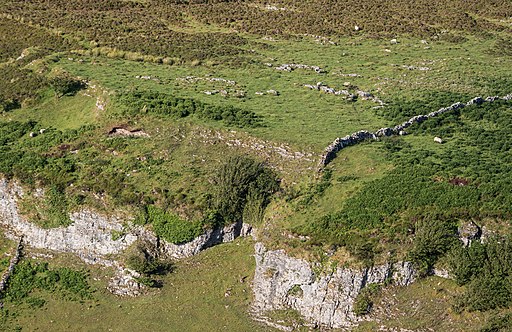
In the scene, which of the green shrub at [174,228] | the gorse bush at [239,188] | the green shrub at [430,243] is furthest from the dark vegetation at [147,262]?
the green shrub at [430,243]

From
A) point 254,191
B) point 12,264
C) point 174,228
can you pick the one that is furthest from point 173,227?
point 12,264

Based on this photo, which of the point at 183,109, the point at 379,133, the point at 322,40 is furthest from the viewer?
the point at 322,40

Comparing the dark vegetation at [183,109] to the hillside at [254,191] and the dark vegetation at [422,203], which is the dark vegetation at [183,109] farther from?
the dark vegetation at [422,203]

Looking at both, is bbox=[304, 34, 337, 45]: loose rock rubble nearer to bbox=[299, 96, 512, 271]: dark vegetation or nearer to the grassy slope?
bbox=[299, 96, 512, 271]: dark vegetation

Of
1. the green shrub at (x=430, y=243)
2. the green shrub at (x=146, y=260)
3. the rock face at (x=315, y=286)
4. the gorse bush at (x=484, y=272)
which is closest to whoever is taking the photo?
the gorse bush at (x=484, y=272)

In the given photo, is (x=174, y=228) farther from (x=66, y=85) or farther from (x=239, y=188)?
(x=66, y=85)

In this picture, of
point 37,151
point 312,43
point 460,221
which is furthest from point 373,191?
point 312,43

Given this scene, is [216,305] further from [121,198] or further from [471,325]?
[471,325]

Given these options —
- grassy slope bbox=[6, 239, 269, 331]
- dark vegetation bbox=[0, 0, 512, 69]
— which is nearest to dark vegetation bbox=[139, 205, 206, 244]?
grassy slope bbox=[6, 239, 269, 331]
